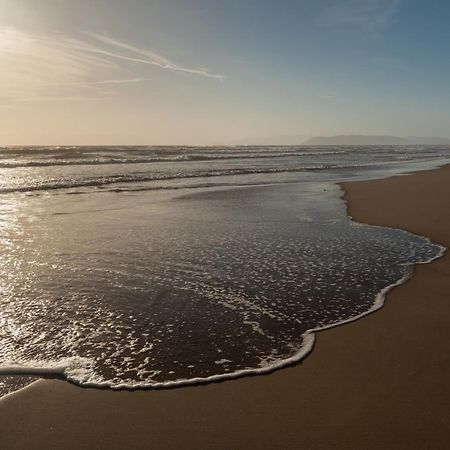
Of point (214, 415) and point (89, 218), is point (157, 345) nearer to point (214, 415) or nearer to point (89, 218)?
point (214, 415)

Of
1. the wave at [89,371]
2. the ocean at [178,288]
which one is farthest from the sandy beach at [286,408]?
the ocean at [178,288]

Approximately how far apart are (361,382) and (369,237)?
22.4 ft

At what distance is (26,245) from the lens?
936cm

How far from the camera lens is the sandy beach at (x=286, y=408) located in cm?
332

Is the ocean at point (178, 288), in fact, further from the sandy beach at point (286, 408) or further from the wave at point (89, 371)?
the sandy beach at point (286, 408)

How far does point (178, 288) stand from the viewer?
6672 mm

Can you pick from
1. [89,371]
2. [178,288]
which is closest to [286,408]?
[89,371]

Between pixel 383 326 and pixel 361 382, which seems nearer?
pixel 361 382

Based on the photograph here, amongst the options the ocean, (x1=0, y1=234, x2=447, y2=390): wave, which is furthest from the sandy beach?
the ocean

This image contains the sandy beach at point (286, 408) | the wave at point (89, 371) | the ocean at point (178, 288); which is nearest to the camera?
the sandy beach at point (286, 408)

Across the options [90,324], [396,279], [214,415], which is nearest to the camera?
[214,415]

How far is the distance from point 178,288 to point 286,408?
10.8 feet

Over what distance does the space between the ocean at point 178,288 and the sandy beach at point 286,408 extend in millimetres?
230

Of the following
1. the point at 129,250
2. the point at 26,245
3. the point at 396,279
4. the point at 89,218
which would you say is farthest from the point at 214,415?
the point at 89,218
